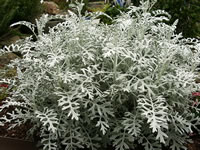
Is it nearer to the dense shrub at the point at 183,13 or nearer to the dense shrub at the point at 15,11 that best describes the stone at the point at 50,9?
the dense shrub at the point at 15,11

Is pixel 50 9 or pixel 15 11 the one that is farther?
pixel 50 9

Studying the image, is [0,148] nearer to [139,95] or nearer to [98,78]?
[98,78]

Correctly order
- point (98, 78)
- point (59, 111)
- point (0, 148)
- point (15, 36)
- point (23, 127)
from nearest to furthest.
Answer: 1. point (59, 111)
2. point (98, 78)
3. point (0, 148)
4. point (23, 127)
5. point (15, 36)

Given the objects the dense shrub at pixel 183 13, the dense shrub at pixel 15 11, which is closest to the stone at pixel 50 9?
the dense shrub at pixel 15 11

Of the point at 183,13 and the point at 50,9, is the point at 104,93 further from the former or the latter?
the point at 50,9

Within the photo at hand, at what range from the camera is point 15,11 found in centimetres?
573

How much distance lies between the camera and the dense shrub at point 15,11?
17.8 feet

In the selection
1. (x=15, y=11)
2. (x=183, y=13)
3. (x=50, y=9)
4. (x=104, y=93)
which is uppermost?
(x=104, y=93)

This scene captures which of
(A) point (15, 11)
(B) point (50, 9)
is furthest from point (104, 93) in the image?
(B) point (50, 9)

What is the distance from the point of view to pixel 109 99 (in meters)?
1.99

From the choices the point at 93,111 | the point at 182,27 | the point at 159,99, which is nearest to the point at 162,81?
the point at 159,99

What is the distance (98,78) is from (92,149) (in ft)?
1.63

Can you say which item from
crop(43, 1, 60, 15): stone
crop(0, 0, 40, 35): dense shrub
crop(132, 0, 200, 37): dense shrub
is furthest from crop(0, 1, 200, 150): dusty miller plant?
crop(43, 1, 60, 15): stone

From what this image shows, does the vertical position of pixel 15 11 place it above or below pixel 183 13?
below
